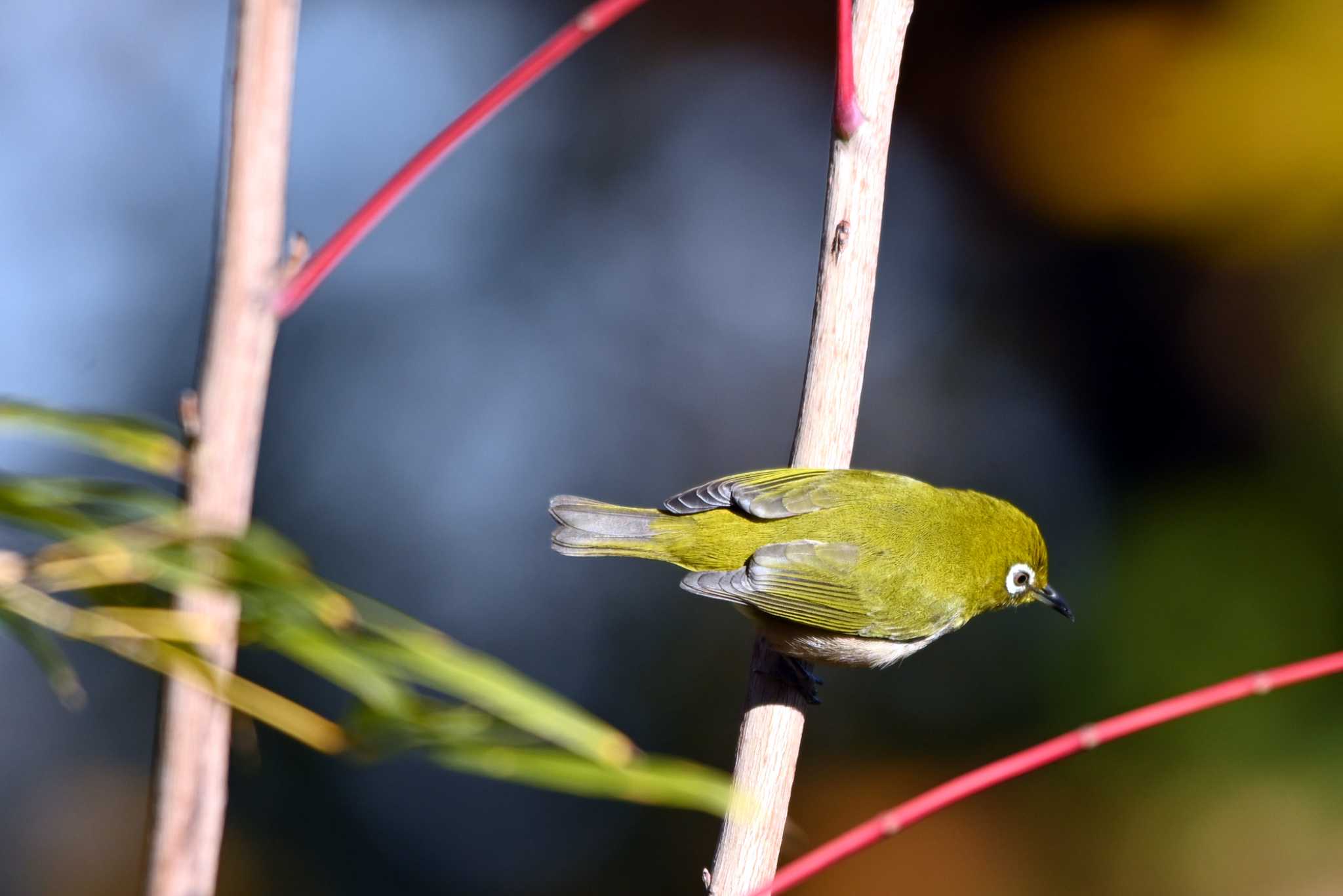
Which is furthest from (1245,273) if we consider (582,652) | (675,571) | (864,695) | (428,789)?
(428,789)

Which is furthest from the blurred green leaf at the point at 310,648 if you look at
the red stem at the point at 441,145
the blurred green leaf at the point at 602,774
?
the red stem at the point at 441,145

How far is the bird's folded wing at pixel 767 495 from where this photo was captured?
1.87m

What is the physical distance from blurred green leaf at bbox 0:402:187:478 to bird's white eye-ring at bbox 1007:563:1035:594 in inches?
71.9

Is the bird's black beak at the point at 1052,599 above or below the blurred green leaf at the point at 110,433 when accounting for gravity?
above

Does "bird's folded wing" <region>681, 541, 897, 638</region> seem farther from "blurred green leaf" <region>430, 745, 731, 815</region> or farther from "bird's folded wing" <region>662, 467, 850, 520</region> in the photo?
"blurred green leaf" <region>430, 745, 731, 815</region>

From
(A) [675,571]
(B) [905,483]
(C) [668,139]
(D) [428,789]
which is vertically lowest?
(D) [428,789]

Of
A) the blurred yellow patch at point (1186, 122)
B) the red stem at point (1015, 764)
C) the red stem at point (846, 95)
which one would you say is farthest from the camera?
the blurred yellow patch at point (1186, 122)

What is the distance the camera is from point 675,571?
3395 millimetres

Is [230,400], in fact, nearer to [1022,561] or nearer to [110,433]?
[110,433]

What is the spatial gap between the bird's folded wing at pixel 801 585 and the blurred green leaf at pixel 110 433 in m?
1.38

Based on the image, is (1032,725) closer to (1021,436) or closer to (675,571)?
(1021,436)

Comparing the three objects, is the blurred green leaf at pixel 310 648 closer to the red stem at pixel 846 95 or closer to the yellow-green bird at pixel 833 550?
the red stem at pixel 846 95

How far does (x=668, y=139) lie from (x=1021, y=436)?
1.45m

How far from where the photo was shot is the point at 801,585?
1.90m
